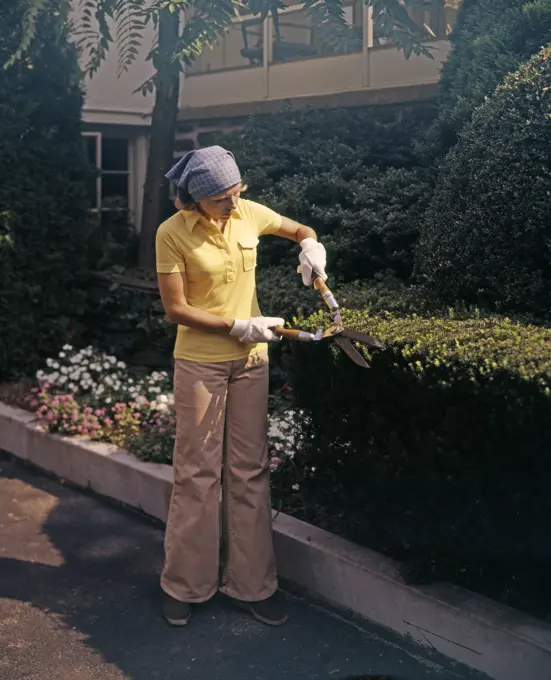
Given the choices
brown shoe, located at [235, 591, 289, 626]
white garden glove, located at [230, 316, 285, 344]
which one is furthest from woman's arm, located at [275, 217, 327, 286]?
brown shoe, located at [235, 591, 289, 626]

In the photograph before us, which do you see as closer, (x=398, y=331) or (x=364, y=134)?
(x=398, y=331)

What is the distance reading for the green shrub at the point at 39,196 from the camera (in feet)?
24.3

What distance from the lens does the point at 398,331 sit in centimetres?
397

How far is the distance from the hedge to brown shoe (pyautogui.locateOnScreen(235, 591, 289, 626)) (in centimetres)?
50

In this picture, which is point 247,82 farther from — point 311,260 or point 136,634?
point 136,634

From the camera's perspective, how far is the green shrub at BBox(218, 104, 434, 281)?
6.43 meters

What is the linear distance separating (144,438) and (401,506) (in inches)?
95.5

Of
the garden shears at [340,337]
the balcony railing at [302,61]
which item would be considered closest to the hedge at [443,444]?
the garden shears at [340,337]

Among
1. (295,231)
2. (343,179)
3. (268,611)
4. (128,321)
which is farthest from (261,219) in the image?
(128,321)

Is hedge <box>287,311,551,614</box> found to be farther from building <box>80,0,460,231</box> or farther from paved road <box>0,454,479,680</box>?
building <box>80,0,460,231</box>

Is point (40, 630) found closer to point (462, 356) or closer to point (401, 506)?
point (401, 506)

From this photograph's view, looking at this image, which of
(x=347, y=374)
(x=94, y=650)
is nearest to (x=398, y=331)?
(x=347, y=374)

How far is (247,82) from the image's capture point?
11.0 metres

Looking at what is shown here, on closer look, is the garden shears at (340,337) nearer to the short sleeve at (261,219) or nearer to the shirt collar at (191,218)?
the short sleeve at (261,219)
